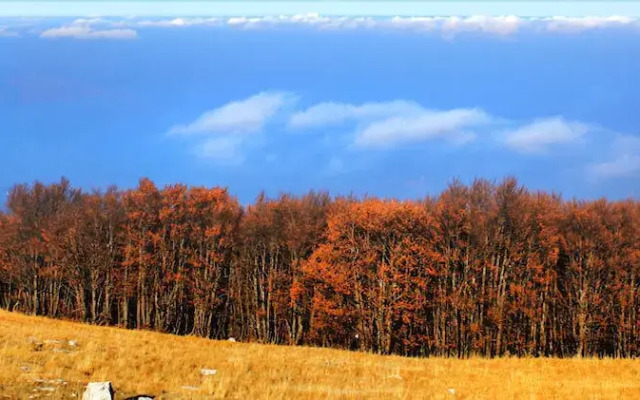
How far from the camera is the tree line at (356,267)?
59219 mm

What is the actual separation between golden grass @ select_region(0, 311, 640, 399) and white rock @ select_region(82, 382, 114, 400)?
1.36 m

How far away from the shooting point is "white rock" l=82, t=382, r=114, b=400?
16.4 metres

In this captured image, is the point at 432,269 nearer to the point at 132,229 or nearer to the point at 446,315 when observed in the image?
the point at 446,315

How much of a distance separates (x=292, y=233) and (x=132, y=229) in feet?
54.3

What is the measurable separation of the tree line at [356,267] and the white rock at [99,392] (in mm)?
42884

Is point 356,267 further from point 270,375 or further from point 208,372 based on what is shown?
point 208,372

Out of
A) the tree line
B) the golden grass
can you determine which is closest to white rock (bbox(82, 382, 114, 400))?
the golden grass

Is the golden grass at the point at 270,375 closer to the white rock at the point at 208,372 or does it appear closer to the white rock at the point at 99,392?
the white rock at the point at 208,372

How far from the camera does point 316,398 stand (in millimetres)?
21078

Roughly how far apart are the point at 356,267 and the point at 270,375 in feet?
113

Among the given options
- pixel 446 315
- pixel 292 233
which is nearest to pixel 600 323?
pixel 446 315

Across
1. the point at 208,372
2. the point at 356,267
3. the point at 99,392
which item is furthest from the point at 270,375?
the point at 356,267

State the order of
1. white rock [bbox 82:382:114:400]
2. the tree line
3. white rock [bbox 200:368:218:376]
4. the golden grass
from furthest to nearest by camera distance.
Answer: the tree line
white rock [bbox 200:368:218:376]
the golden grass
white rock [bbox 82:382:114:400]

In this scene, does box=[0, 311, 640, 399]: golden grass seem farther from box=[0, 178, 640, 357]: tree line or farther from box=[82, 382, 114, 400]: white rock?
box=[0, 178, 640, 357]: tree line
